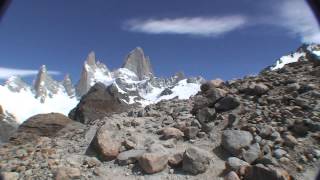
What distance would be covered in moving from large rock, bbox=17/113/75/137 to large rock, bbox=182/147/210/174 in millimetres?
6936

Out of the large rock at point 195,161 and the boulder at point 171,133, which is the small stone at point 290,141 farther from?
the boulder at point 171,133

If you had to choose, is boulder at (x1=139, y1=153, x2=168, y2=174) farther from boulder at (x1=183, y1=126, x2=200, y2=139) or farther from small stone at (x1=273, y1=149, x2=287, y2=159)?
small stone at (x1=273, y1=149, x2=287, y2=159)

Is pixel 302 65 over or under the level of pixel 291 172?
over

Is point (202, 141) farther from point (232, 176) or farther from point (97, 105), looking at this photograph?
point (97, 105)

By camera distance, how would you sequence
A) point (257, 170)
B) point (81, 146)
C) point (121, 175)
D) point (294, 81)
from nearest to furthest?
point (257, 170), point (121, 175), point (81, 146), point (294, 81)

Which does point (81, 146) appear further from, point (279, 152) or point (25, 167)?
point (279, 152)

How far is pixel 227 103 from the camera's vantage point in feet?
43.7

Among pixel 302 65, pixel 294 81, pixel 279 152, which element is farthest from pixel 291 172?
pixel 302 65

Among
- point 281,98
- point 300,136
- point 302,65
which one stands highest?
point 302,65

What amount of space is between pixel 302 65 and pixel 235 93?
3375 mm

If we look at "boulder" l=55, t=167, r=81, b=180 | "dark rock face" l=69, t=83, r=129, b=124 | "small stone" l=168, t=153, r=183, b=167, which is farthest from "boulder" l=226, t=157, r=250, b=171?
"dark rock face" l=69, t=83, r=129, b=124

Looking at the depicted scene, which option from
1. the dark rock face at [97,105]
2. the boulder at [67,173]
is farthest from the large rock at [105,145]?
the dark rock face at [97,105]

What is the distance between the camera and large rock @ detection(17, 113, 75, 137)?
15343 millimetres

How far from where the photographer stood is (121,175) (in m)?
9.88
